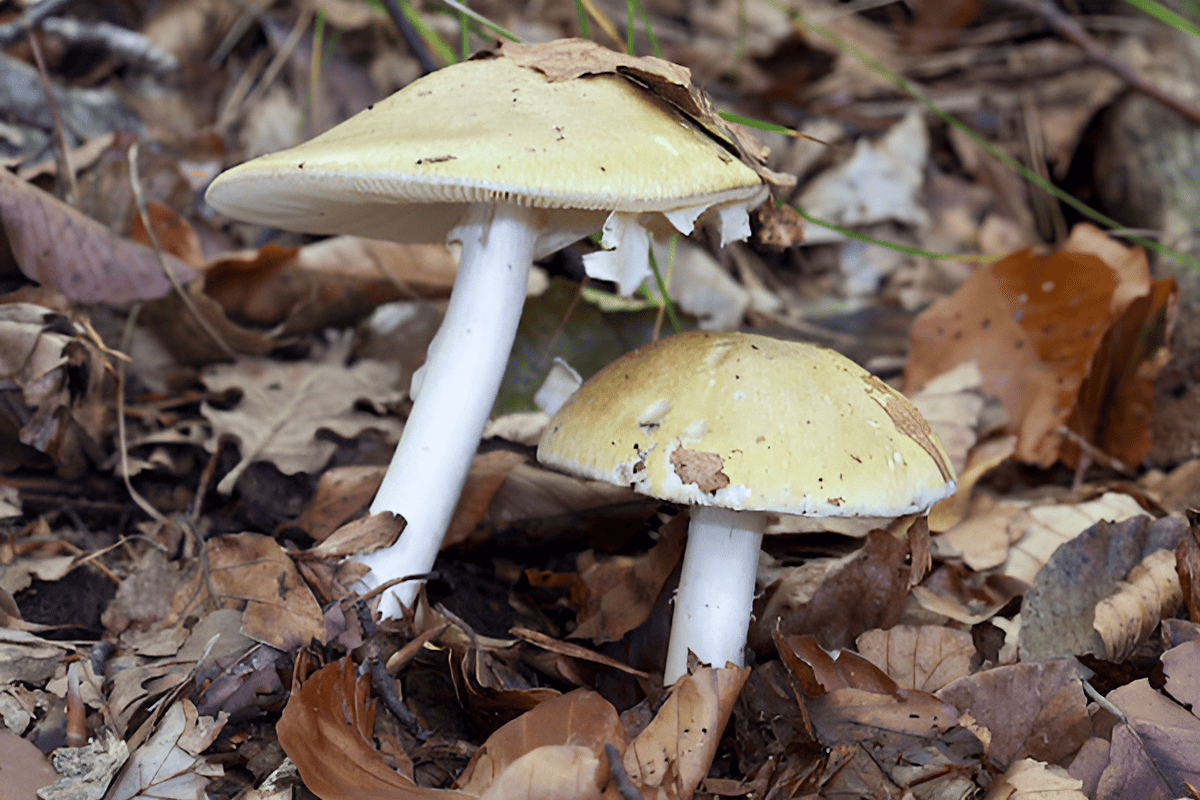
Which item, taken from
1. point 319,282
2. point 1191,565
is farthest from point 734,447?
point 319,282

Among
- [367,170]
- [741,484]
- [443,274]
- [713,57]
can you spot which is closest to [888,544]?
[741,484]

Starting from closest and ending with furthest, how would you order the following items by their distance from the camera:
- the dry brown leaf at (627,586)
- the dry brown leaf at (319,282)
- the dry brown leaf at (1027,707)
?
the dry brown leaf at (1027,707) → the dry brown leaf at (627,586) → the dry brown leaf at (319,282)

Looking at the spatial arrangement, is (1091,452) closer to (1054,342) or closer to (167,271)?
(1054,342)

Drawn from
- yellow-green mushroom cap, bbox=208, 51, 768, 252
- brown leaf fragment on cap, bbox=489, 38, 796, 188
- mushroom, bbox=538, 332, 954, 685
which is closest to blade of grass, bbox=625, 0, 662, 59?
brown leaf fragment on cap, bbox=489, 38, 796, 188

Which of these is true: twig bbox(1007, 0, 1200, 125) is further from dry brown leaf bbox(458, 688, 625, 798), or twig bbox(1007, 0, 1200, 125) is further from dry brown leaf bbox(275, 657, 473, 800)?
dry brown leaf bbox(275, 657, 473, 800)

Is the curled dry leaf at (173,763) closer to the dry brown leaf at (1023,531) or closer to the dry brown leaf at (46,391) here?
the dry brown leaf at (46,391)

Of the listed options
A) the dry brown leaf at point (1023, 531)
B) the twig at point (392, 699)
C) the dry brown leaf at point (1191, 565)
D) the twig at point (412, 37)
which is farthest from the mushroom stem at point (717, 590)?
the twig at point (412, 37)

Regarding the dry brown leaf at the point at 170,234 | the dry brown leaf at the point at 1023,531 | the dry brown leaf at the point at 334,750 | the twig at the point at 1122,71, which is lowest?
the dry brown leaf at the point at 1023,531
